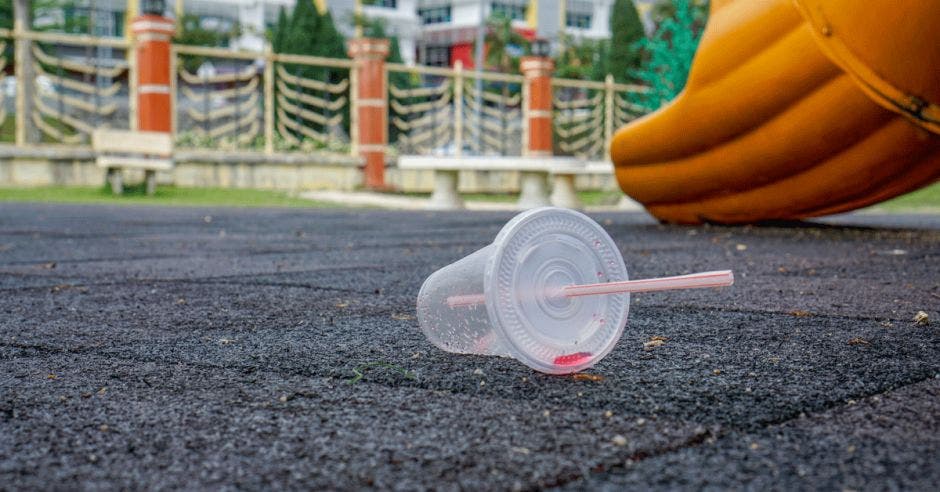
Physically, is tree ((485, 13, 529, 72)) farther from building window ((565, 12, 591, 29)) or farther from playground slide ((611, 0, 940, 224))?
playground slide ((611, 0, 940, 224))

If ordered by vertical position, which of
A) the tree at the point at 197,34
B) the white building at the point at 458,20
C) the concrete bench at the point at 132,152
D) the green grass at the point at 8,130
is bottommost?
the concrete bench at the point at 132,152

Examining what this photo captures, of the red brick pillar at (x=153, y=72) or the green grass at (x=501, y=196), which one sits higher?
the red brick pillar at (x=153, y=72)

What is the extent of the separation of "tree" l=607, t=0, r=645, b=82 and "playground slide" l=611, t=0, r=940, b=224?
21849mm

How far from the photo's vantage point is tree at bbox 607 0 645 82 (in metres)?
26.8

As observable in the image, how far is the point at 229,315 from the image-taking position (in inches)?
96.8

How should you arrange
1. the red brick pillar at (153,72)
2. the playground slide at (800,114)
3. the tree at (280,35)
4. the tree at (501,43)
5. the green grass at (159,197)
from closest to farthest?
the playground slide at (800,114) → the green grass at (159,197) → the red brick pillar at (153,72) → the tree at (280,35) → the tree at (501,43)

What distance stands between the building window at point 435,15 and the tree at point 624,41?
20416 millimetres

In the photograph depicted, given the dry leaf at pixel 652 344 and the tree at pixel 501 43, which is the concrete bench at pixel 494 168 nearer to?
the dry leaf at pixel 652 344

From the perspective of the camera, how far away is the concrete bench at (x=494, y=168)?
10.2 metres

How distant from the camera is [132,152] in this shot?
11.5 metres

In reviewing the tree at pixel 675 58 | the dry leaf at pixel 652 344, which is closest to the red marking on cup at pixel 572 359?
the dry leaf at pixel 652 344

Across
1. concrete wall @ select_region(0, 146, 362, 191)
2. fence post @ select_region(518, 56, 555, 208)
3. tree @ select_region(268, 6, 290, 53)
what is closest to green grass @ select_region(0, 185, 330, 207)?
concrete wall @ select_region(0, 146, 362, 191)

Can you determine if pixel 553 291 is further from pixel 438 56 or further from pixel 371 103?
pixel 438 56

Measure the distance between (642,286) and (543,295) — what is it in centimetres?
16
